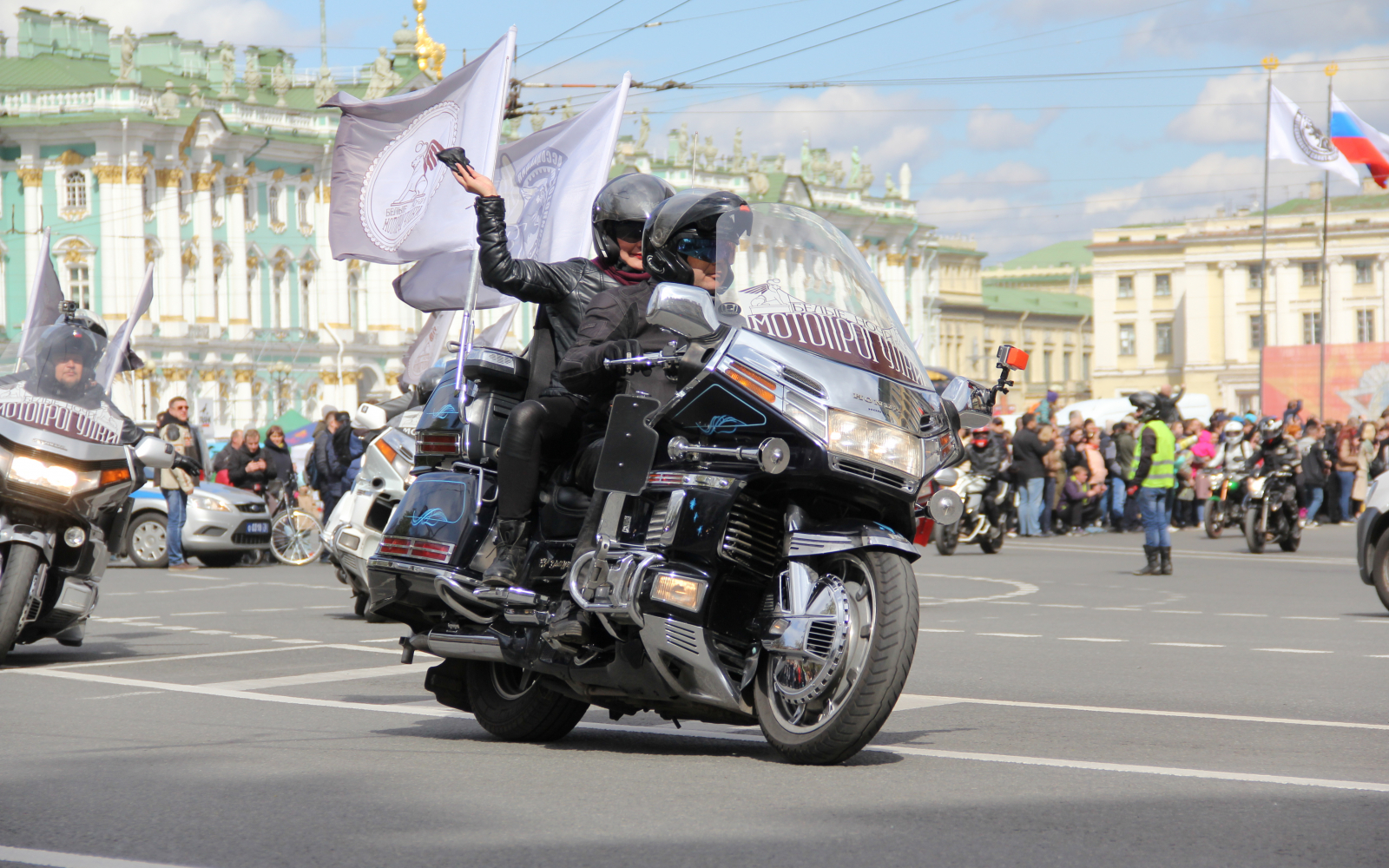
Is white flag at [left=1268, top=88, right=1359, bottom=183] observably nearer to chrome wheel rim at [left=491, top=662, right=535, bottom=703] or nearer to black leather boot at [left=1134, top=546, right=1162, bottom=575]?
black leather boot at [left=1134, top=546, right=1162, bottom=575]

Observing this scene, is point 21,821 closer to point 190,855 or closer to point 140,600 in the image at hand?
point 190,855

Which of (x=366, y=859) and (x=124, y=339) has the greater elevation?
(x=124, y=339)

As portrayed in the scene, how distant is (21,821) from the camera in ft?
17.2

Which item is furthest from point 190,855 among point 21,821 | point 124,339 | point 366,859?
point 124,339

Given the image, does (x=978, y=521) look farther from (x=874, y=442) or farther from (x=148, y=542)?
(x=874, y=442)

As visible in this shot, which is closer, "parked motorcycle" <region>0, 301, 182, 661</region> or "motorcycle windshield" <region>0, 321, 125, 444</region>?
"parked motorcycle" <region>0, 301, 182, 661</region>

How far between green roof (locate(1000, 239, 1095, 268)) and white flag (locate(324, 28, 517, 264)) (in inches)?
5878

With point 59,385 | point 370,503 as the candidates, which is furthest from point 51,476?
point 370,503

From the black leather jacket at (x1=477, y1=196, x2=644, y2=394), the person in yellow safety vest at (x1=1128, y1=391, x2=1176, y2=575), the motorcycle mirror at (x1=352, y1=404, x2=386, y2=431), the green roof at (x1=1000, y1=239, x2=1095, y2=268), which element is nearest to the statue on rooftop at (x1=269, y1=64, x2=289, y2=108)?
the person in yellow safety vest at (x1=1128, y1=391, x2=1176, y2=575)

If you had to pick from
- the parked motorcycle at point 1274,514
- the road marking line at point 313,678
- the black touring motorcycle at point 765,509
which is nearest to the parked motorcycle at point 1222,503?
the parked motorcycle at point 1274,514

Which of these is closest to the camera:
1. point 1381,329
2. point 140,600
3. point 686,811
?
point 686,811

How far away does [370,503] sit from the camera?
43.2 feet

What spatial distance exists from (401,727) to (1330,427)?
94.6ft

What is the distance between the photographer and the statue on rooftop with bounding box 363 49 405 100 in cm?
7100
